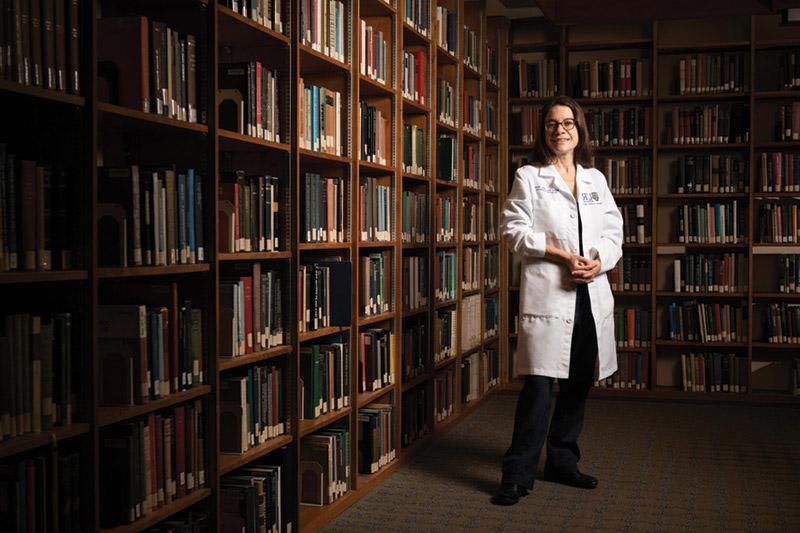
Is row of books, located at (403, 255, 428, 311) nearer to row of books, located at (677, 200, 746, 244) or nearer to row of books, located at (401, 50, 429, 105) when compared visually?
row of books, located at (401, 50, 429, 105)

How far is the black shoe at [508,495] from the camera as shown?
3537 millimetres

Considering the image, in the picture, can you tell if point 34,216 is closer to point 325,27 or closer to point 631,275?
point 325,27

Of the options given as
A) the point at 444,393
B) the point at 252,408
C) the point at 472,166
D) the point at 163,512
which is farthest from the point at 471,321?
the point at 163,512

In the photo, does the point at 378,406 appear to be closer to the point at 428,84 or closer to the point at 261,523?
the point at 261,523

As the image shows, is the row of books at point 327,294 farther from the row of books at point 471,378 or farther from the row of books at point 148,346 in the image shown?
the row of books at point 471,378

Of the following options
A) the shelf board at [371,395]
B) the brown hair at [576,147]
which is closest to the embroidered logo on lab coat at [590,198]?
the brown hair at [576,147]

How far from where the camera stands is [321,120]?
3.29m

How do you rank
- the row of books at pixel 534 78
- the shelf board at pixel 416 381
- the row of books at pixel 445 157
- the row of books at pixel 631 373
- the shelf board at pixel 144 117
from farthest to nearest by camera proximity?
the row of books at pixel 534 78, the row of books at pixel 631 373, the row of books at pixel 445 157, the shelf board at pixel 416 381, the shelf board at pixel 144 117

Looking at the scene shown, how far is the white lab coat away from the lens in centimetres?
352

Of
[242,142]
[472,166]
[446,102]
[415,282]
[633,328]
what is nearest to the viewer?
[242,142]

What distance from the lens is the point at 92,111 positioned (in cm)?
196

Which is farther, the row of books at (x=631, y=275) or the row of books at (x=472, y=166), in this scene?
the row of books at (x=631, y=275)

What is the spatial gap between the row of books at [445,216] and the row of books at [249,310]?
1936 millimetres

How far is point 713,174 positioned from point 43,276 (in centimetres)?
516
